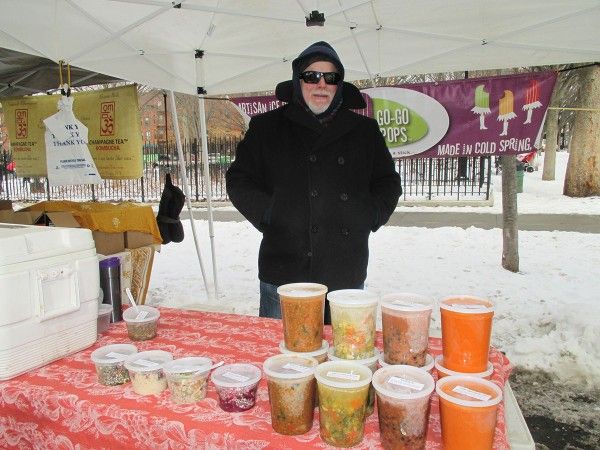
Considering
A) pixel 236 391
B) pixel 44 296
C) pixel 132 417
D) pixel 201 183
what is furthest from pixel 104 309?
pixel 201 183

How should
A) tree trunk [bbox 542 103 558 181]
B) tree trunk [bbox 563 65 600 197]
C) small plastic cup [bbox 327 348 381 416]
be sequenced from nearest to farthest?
1. small plastic cup [bbox 327 348 381 416]
2. tree trunk [bbox 563 65 600 197]
3. tree trunk [bbox 542 103 558 181]

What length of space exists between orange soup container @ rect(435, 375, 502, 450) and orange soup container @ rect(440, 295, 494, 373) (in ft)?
0.60

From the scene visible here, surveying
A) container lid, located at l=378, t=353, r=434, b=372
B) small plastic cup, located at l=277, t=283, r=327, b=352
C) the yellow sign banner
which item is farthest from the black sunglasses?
the yellow sign banner

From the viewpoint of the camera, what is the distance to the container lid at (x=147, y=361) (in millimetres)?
1495

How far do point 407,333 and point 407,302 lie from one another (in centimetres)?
14

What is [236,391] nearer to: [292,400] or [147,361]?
[292,400]

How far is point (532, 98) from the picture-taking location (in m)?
4.69

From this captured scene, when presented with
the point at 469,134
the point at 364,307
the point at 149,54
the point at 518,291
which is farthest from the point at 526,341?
the point at 149,54

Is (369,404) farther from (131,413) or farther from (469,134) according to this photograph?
(469,134)

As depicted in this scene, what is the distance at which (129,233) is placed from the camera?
3.85m

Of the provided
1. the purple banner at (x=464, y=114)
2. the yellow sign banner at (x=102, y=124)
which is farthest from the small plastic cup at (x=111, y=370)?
the purple banner at (x=464, y=114)

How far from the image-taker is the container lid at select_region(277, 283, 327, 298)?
154 centimetres

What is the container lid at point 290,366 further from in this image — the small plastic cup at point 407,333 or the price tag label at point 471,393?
the price tag label at point 471,393

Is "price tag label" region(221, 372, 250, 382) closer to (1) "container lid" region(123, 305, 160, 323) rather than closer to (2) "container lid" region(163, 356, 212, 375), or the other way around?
(2) "container lid" region(163, 356, 212, 375)
